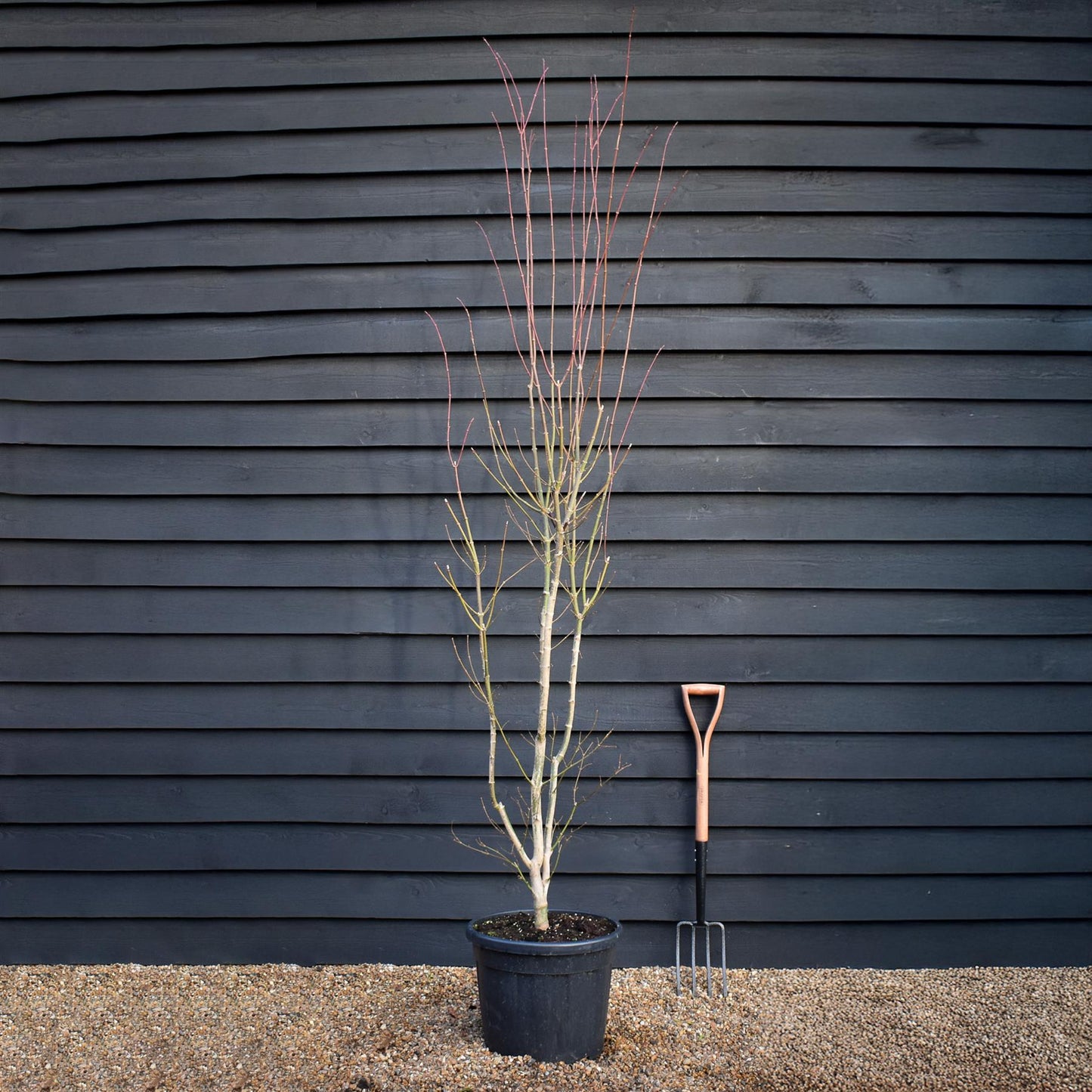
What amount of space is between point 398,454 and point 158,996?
5.43 feet

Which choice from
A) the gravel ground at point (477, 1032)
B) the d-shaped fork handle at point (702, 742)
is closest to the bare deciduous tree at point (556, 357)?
the d-shaped fork handle at point (702, 742)

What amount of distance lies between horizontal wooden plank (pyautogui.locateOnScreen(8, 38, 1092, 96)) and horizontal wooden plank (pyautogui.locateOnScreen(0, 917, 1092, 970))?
2452 millimetres

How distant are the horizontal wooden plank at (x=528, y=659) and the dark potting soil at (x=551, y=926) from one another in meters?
0.69

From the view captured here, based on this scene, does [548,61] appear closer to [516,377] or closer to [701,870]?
[516,377]

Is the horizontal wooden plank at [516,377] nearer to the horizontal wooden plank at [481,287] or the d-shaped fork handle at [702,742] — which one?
the horizontal wooden plank at [481,287]

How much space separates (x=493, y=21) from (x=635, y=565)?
166cm

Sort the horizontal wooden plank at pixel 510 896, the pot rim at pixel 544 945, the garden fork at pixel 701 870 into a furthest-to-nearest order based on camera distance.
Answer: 1. the horizontal wooden plank at pixel 510 896
2. the garden fork at pixel 701 870
3. the pot rim at pixel 544 945

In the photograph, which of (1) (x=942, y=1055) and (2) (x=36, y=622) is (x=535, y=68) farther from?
(1) (x=942, y=1055)

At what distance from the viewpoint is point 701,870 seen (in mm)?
2686

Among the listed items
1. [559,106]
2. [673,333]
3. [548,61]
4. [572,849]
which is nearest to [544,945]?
[572,849]

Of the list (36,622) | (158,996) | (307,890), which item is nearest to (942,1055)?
(307,890)

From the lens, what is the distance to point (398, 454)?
287 cm

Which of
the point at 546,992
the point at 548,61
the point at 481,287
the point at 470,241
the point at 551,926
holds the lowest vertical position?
the point at 546,992

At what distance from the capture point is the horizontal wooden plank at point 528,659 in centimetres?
282
